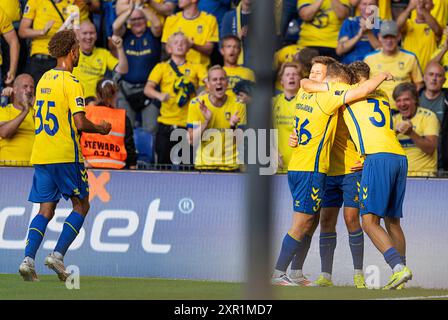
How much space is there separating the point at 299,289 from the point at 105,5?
5.98 metres

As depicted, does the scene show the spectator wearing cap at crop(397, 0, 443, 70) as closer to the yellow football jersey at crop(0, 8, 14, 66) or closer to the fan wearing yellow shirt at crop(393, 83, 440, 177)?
the fan wearing yellow shirt at crop(393, 83, 440, 177)

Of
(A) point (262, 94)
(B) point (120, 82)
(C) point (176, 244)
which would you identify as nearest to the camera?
(A) point (262, 94)

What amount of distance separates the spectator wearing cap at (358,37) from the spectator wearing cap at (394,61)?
301 millimetres

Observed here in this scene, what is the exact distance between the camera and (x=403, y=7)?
1438 centimetres

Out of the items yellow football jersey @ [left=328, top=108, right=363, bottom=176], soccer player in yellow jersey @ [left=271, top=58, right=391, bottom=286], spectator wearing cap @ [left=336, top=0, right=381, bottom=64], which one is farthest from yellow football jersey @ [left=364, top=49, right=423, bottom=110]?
soccer player in yellow jersey @ [left=271, top=58, right=391, bottom=286]

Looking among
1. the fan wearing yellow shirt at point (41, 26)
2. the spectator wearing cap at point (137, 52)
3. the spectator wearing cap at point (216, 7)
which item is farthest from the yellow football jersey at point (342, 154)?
the fan wearing yellow shirt at point (41, 26)

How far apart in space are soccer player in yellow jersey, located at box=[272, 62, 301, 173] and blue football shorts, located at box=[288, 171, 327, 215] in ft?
6.49

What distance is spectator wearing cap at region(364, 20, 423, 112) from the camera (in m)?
13.5

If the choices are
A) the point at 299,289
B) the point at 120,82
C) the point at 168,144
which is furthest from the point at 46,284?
the point at 120,82

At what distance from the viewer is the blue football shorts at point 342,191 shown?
10758 mm

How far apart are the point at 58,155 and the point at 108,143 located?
2037mm

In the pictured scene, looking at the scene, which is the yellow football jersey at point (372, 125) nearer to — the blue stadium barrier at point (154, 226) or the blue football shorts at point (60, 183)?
the blue stadium barrier at point (154, 226)

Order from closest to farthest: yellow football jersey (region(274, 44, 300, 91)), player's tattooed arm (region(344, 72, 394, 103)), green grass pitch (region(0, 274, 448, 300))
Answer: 1. green grass pitch (region(0, 274, 448, 300))
2. player's tattooed arm (region(344, 72, 394, 103))
3. yellow football jersey (region(274, 44, 300, 91))
